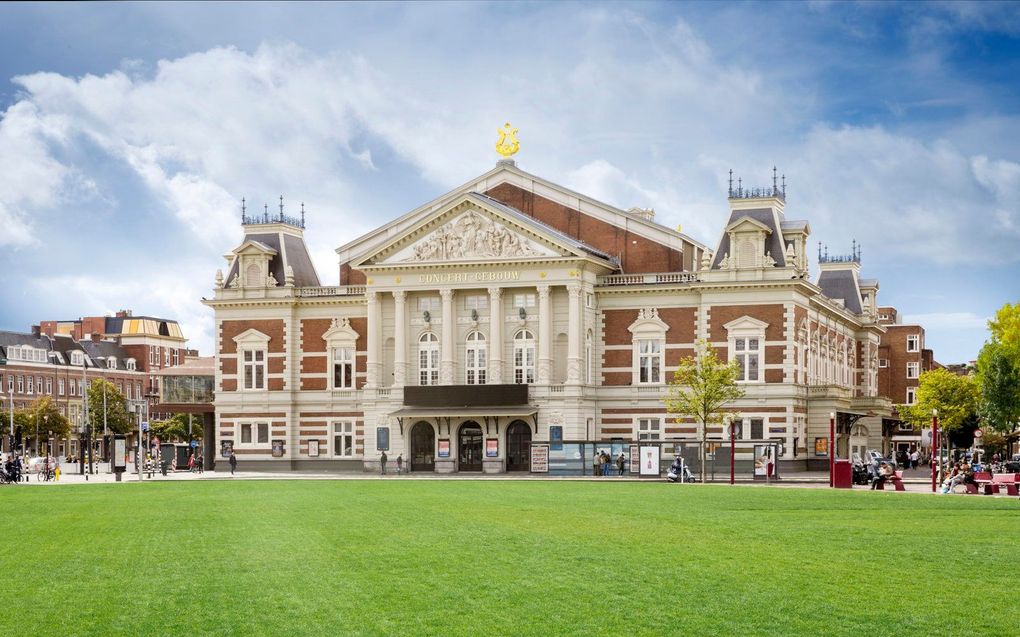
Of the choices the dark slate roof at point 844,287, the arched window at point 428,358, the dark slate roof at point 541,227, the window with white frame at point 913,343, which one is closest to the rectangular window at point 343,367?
the arched window at point 428,358

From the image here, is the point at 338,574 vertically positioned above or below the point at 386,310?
below

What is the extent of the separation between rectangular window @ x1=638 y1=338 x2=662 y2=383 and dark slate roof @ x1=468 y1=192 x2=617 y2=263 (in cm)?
559

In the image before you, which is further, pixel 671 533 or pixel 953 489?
pixel 953 489

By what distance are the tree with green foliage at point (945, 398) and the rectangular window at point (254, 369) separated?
48690 millimetres

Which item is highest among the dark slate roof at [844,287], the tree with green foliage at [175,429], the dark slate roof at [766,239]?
the dark slate roof at [766,239]

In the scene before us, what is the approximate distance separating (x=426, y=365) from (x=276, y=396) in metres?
11.3

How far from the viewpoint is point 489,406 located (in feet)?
252

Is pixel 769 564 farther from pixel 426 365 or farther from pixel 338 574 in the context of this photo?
pixel 426 365

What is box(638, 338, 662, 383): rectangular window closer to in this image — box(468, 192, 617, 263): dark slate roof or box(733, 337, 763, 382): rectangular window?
box(733, 337, 763, 382): rectangular window

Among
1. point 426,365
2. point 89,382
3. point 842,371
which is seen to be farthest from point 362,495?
point 89,382

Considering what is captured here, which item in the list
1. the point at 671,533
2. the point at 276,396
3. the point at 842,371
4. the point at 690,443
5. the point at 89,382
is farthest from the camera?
the point at 89,382

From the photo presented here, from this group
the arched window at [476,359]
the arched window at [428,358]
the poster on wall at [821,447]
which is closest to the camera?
the poster on wall at [821,447]

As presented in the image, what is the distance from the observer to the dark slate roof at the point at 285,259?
87312mm

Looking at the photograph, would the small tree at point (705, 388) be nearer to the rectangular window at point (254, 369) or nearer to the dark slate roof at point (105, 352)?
the rectangular window at point (254, 369)
